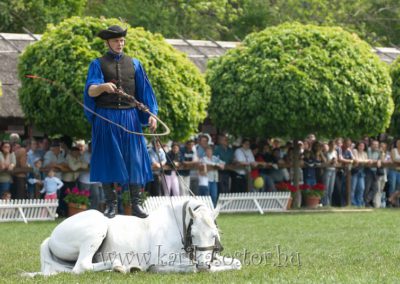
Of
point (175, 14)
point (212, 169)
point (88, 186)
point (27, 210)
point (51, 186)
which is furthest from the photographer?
point (175, 14)

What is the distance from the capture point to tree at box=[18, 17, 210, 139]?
23594mm

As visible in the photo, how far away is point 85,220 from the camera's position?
1075 cm

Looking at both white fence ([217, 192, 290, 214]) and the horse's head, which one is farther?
white fence ([217, 192, 290, 214])

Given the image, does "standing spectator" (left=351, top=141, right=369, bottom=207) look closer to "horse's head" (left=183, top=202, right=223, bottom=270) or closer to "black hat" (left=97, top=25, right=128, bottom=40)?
"black hat" (left=97, top=25, right=128, bottom=40)

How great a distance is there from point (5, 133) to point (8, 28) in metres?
11.8

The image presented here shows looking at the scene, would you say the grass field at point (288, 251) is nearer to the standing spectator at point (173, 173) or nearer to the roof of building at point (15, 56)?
the standing spectator at point (173, 173)

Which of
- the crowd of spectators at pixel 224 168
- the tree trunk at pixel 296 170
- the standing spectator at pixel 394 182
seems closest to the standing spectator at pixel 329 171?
the crowd of spectators at pixel 224 168

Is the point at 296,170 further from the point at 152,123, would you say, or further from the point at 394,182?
the point at 152,123

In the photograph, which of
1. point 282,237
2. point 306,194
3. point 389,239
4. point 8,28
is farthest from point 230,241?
point 8,28

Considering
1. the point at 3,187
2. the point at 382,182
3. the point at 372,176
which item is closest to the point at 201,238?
the point at 3,187

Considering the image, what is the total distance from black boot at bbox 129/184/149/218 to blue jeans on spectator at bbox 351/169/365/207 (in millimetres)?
18261

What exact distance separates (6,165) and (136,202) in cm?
1184

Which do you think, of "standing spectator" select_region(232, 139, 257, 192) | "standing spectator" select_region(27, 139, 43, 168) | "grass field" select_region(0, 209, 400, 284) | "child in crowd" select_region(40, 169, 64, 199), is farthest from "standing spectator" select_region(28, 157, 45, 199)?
"standing spectator" select_region(232, 139, 257, 192)

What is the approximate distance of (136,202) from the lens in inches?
453
